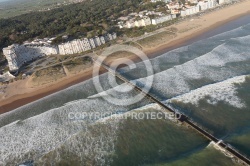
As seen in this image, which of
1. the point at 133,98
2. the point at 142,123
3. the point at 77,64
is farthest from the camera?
the point at 77,64

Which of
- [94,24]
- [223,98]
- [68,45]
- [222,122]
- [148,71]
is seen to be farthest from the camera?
[94,24]

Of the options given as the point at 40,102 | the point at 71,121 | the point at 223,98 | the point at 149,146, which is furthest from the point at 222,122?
the point at 40,102

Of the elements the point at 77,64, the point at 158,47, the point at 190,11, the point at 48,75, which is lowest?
the point at 158,47

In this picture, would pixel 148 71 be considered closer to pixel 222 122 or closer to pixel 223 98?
pixel 223 98

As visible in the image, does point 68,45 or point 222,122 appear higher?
point 68,45

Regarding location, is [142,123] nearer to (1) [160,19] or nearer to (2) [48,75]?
(2) [48,75]

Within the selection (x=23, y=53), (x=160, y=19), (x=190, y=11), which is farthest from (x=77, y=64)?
(x=190, y=11)
